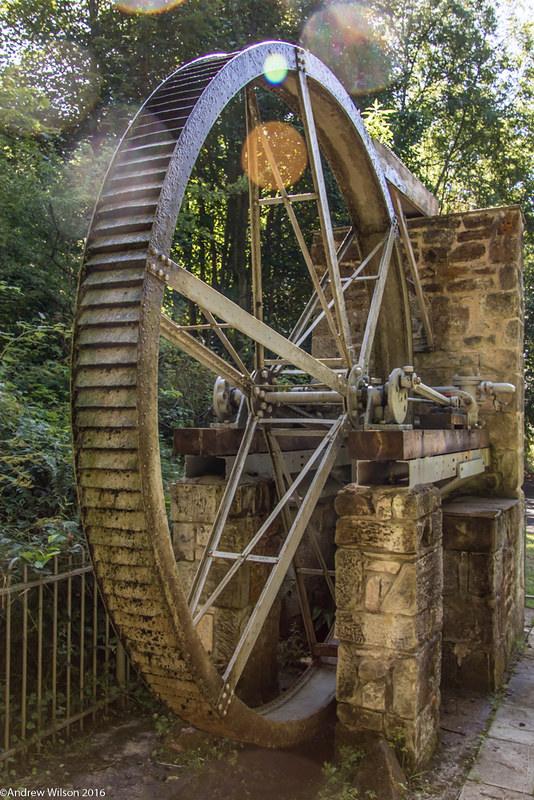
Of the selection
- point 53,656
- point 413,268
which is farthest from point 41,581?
point 413,268

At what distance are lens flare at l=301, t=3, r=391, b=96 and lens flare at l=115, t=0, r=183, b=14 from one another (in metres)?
3.10

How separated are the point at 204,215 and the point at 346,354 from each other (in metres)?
9.03

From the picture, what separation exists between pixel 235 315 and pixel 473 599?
3.02 meters

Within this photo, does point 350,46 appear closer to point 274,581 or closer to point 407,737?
point 274,581

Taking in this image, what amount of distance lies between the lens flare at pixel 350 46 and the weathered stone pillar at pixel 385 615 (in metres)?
12.0

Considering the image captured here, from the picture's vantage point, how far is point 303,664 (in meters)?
5.12

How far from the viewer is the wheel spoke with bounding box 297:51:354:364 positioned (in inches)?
150

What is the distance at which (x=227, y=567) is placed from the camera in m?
4.21

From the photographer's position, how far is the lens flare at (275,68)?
341cm

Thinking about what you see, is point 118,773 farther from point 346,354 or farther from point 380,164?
point 380,164

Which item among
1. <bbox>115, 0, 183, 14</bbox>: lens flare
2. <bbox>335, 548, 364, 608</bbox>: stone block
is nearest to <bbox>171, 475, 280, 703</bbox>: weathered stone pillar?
<bbox>335, 548, 364, 608</bbox>: stone block

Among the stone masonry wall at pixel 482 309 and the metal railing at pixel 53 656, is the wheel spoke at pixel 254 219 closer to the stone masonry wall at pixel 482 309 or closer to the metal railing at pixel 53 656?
the metal railing at pixel 53 656

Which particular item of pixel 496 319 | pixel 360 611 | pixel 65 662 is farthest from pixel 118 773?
pixel 496 319

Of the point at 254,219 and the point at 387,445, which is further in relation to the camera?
the point at 254,219
